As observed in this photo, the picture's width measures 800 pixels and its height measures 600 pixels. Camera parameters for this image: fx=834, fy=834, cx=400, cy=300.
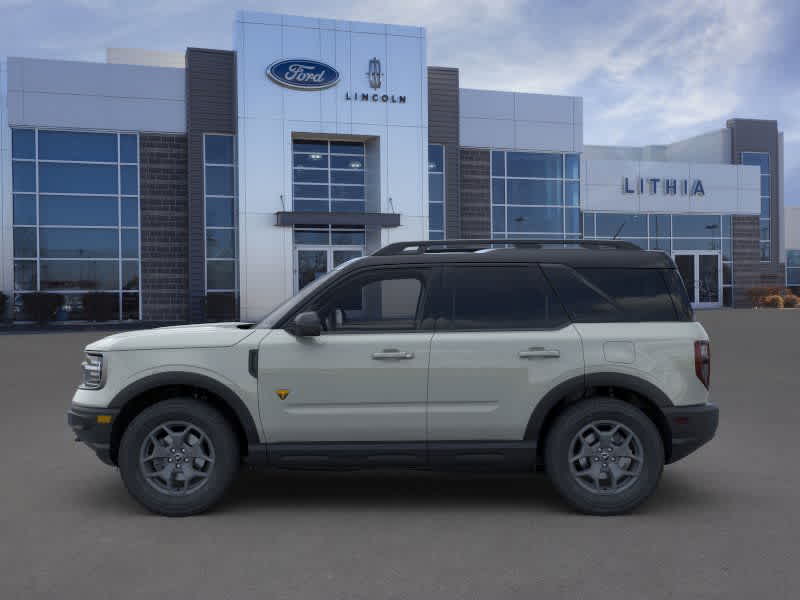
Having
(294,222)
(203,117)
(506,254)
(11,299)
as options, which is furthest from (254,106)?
(506,254)

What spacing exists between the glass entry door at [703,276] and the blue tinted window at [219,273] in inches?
928

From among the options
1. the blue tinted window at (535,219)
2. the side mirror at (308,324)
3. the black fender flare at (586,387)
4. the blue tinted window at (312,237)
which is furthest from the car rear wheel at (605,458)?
the blue tinted window at (535,219)

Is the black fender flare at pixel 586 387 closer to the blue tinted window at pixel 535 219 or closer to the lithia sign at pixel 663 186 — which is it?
the blue tinted window at pixel 535 219

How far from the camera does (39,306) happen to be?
28906 millimetres

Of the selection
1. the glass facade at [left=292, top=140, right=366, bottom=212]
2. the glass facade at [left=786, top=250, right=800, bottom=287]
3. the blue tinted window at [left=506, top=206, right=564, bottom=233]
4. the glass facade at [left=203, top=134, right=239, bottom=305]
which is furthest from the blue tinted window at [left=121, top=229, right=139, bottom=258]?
the glass facade at [left=786, top=250, right=800, bottom=287]

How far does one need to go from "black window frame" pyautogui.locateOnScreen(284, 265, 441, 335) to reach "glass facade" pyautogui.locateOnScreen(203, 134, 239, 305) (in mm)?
25557

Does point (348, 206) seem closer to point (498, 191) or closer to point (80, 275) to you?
point (498, 191)

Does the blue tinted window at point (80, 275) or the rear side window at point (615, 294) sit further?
the blue tinted window at point (80, 275)

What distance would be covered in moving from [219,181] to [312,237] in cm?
401

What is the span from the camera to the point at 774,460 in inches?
282

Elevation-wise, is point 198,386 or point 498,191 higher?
point 498,191

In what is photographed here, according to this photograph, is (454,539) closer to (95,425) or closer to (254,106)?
(95,425)

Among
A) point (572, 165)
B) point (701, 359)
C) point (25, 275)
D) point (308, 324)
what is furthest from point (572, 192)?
point (308, 324)

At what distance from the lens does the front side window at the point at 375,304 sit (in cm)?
571
